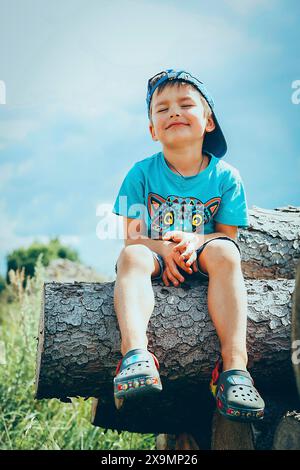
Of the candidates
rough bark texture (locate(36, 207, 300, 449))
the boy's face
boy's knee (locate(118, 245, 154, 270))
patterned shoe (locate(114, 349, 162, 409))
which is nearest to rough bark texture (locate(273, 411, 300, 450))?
rough bark texture (locate(36, 207, 300, 449))

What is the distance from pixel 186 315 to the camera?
2223mm

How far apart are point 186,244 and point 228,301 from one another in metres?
0.29

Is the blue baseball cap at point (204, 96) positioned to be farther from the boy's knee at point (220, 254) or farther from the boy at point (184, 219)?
the boy's knee at point (220, 254)

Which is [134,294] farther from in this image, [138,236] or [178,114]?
[178,114]

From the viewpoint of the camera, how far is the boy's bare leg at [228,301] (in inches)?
82.4

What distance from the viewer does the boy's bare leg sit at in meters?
2.09

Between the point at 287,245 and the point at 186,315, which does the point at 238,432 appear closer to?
the point at 186,315

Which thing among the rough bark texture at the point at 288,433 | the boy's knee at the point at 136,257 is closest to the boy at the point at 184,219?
the boy's knee at the point at 136,257

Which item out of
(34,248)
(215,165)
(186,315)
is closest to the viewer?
(186,315)

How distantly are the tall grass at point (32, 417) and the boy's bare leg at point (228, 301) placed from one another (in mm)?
1511

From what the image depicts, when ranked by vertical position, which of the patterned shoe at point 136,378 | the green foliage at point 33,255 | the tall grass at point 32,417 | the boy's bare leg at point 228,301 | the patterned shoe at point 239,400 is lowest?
the tall grass at point 32,417

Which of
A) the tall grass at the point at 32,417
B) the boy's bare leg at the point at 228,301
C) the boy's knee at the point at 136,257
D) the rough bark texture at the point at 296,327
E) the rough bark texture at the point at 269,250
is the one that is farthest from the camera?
the tall grass at the point at 32,417

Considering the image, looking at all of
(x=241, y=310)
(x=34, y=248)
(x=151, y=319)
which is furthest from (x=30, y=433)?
(x=34, y=248)
